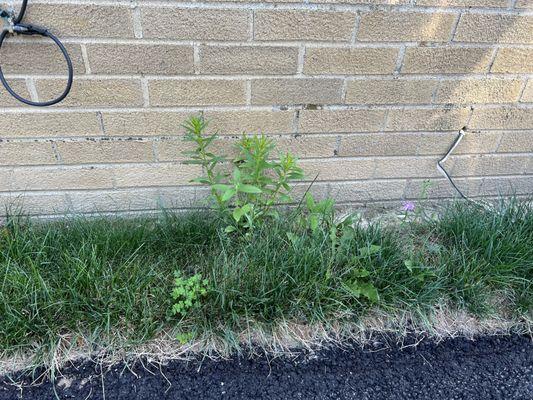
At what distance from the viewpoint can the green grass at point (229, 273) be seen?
1866mm

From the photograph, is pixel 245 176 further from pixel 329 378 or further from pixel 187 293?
pixel 329 378

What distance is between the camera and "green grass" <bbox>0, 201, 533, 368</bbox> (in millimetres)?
1866

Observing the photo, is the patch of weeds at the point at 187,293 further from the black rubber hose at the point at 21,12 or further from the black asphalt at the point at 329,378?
the black rubber hose at the point at 21,12

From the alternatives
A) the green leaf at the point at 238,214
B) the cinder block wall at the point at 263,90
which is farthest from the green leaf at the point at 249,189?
the cinder block wall at the point at 263,90

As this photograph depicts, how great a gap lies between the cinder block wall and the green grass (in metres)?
0.27

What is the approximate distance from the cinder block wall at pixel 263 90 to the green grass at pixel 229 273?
0.27 m

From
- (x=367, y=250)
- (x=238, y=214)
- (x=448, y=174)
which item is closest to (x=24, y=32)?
(x=238, y=214)

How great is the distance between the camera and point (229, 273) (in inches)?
77.8

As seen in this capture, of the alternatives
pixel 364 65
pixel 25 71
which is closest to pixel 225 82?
pixel 364 65

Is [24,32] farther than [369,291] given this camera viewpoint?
No

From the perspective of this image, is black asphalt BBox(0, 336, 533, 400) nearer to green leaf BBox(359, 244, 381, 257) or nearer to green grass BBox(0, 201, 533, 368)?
green grass BBox(0, 201, 533, 368)

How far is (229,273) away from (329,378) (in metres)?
0.61

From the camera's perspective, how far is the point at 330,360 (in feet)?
6.23

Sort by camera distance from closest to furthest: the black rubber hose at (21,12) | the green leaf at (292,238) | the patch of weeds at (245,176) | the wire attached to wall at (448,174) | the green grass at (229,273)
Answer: the black rubber hose at (21,12) < the green grass at (229,273) < the patch of weeds at (245,176) < the green leaf at (292,238) < the wire attached to wall at (448,174)
